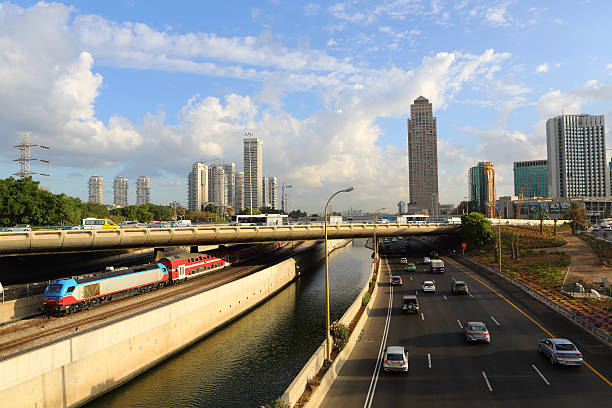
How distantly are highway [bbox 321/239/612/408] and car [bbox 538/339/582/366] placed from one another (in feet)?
1.69

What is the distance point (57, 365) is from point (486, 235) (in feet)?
269

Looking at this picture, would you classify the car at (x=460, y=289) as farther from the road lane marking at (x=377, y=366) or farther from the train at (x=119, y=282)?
the train at (x=119, y=282)

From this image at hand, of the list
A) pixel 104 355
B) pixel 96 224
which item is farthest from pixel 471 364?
pixel 96 224

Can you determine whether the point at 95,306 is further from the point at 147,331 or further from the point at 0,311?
the point at 147,331

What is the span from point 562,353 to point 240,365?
81.4 feet

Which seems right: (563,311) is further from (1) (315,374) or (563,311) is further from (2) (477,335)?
(1) (315,374)

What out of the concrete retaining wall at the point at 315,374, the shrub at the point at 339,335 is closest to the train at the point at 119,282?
the concrete retaining wall at the point at 315,374

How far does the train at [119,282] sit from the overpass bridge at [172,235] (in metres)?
4.13

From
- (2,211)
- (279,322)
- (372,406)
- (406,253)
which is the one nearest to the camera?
(372,406)

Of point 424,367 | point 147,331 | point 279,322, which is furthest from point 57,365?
point 279,322

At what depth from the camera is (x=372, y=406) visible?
19.0 metres

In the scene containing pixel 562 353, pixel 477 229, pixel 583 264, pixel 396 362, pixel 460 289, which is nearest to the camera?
pixel 396 362

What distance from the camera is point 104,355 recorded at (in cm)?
2714

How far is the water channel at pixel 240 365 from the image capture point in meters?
26.8
